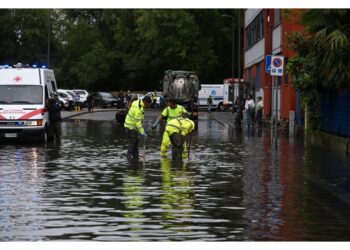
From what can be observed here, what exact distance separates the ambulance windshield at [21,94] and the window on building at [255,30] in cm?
2451

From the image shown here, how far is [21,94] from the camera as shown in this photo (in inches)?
1068

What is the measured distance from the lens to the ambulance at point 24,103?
2623 cm

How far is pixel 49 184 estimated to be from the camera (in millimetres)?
14672

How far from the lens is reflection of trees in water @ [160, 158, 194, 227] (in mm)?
10961

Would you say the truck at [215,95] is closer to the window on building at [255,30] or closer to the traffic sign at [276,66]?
the window on building at [255,30]

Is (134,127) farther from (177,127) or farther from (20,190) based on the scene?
(20,190)

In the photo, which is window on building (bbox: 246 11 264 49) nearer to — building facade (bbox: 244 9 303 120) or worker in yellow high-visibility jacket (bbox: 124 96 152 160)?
building facade (bbox: 244 9 303 120)

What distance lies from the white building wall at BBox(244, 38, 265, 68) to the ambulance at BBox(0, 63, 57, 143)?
23344 millimetres

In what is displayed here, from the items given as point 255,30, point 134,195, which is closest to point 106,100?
point 255,30

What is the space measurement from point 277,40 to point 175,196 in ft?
98.8

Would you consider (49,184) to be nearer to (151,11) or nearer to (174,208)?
(174,208)

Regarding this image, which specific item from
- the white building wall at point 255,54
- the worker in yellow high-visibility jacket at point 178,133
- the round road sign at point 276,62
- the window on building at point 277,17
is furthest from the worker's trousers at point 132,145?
the white building wall at point 255,54
